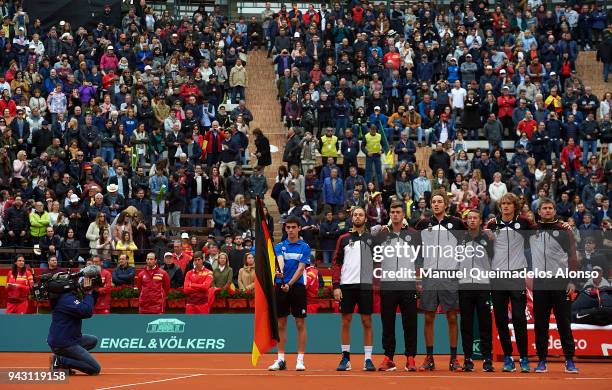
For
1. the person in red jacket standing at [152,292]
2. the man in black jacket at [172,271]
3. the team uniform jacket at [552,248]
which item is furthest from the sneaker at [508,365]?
the man in black jacket at [172,271]

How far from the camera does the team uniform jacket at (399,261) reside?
14.8 m

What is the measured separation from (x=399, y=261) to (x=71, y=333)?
14.5ft

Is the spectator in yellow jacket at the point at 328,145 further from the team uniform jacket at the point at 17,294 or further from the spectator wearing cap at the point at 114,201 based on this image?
the team uniform jacket at the point at 17,294

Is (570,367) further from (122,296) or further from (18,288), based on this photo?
(18,288)

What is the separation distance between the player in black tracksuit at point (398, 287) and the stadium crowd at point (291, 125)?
7686mm

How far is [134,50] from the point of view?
33.9 meters

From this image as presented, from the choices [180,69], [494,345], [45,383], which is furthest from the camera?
[180,69]

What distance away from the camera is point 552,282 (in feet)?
47.0

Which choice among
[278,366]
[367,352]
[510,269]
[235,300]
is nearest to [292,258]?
[278,366]

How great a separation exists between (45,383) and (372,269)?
4.43 m

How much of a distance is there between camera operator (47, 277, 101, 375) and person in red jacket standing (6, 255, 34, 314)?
8.35 meters

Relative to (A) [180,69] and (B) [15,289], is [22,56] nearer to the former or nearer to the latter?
(A) [180,69]

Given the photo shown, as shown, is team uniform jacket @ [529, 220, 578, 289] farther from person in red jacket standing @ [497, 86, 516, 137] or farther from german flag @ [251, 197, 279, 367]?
person in red jacket standing @ [497, 86, 516, 137]

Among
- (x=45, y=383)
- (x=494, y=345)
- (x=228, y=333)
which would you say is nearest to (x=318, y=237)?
(x=228, y=333)
